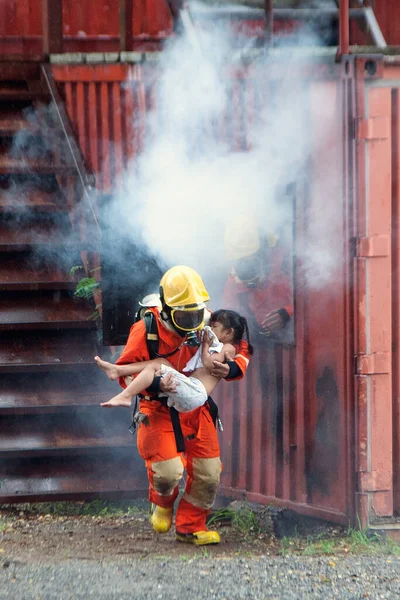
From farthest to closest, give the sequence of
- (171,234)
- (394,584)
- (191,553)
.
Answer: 1. (171,234)
2. (191,553)
3. (394,584)

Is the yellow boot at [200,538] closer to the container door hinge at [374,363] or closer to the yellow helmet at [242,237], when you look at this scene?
the container door hinge at [374,363]

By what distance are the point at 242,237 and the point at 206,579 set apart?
99.3 inches

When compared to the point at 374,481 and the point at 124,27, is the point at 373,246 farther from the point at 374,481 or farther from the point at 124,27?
the point at 124,27

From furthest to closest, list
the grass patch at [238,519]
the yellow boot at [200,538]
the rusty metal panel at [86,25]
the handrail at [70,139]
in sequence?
the rusty metal panel at [86,25] → the handrail at [70,139] → the grass patch at [238,519] → the yellow boot at [200,538]

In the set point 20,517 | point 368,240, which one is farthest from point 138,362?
point 20,517

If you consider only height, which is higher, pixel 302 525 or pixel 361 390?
pixel 361 390

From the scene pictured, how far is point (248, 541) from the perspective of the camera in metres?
5.24

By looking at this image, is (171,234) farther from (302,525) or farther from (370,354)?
(302,525)

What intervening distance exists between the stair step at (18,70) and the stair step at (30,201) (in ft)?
2.75

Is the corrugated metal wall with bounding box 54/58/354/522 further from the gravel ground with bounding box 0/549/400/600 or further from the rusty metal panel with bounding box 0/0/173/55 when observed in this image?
the rusty metal panel with bounding box 0/0/173/55

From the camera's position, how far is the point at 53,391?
6324mm

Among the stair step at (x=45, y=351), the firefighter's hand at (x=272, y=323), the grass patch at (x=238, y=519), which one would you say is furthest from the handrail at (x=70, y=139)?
the grass patch at (x=238, y=519)

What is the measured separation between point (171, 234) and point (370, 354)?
175 centimetres

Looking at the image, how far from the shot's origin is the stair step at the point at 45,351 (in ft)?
20.1
